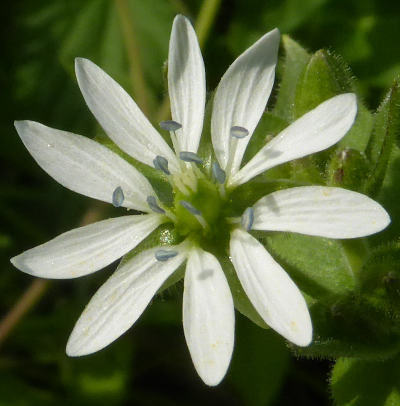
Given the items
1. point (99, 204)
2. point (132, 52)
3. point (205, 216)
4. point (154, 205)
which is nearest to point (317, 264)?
point (205, 216)

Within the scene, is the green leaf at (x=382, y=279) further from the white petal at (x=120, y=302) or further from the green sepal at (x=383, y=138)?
the white petal at (x=120, y=302)

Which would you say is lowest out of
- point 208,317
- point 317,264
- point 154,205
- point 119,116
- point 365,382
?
point 365,382

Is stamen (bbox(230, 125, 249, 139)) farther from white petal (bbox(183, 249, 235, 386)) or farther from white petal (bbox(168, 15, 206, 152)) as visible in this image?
white petal (bbox(183, 249, 235, 386))

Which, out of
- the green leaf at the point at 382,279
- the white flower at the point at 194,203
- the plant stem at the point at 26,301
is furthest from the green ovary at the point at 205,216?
the plant stem at the point at 26,301

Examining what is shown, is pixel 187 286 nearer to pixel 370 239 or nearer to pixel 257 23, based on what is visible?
pixel 370 239

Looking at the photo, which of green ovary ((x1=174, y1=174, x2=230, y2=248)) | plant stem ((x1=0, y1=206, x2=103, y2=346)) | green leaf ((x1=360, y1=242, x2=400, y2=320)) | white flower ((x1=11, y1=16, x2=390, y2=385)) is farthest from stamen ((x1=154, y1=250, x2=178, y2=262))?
plant stem ((x1=0, y1=206, x2=103, y2=346))

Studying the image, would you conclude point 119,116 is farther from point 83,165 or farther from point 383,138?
point 383,138
